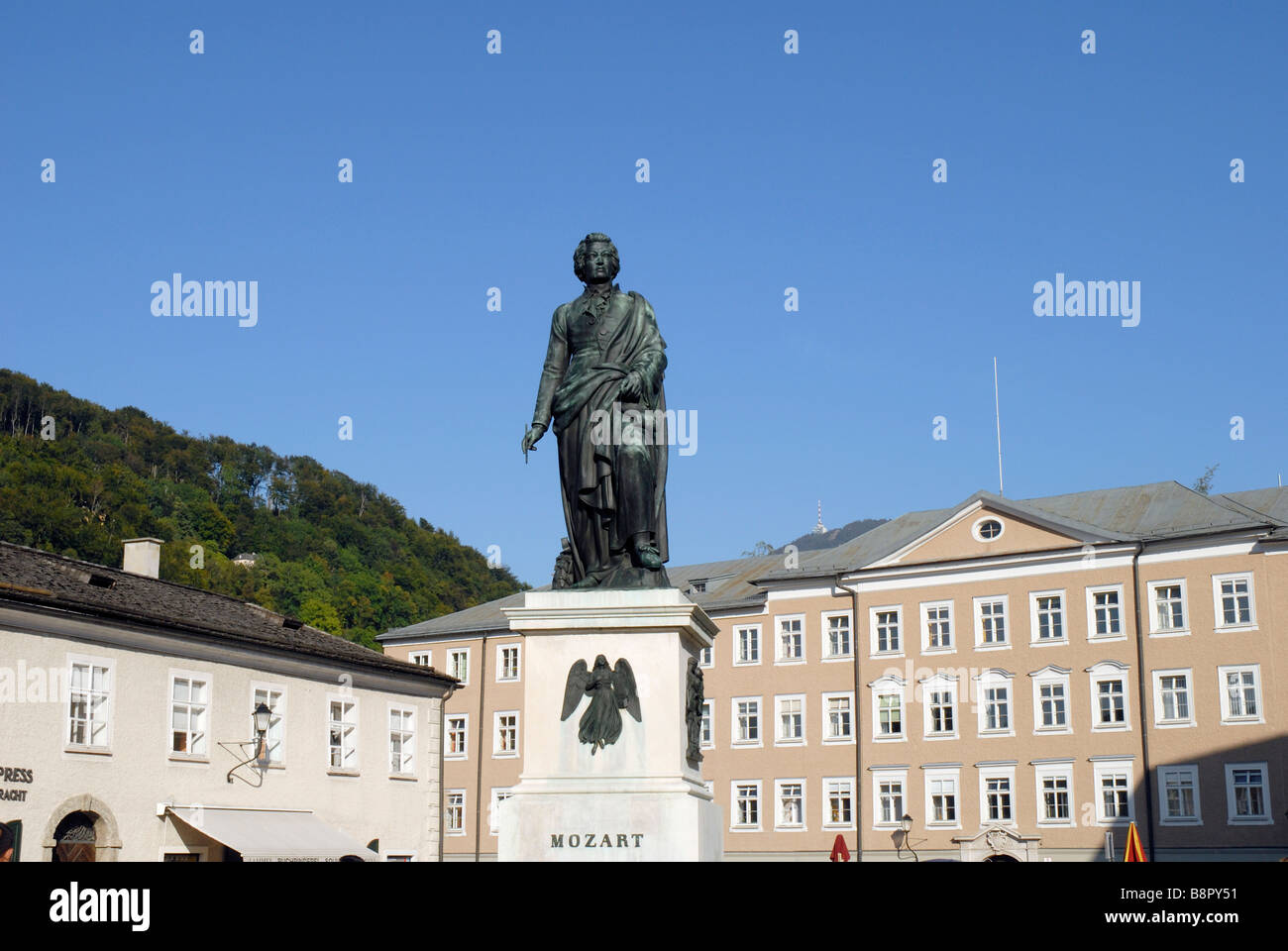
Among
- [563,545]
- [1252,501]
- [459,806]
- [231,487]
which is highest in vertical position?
[231,487]

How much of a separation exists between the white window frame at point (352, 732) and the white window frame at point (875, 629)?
2463cm

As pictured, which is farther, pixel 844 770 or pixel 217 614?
pixel 844 770

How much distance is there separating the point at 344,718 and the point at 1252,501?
36.5 metres

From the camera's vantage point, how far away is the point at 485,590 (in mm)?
90062

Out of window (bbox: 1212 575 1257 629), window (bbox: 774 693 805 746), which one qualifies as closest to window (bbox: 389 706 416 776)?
window (bbox: 774 693 805 746)

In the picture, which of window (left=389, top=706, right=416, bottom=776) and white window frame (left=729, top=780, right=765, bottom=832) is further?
white window frame (left=729, top=780, right=765, bottom=832)

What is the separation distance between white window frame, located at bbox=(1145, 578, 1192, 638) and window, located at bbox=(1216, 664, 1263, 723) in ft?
6.63

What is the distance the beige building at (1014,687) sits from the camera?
5109cm

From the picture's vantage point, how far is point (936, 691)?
57344 millimetres

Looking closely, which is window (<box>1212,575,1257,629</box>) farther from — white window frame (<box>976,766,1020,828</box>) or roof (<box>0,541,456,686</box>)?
roof (<box>0,541,456,686</box>)

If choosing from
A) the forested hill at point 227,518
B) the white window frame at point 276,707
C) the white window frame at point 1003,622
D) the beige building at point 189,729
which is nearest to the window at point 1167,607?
the white window frame at point 1003,622

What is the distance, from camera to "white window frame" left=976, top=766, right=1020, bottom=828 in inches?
2144
